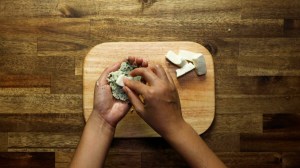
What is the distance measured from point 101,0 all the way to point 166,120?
1.43 ft

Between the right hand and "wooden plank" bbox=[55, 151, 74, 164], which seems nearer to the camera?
the right hand

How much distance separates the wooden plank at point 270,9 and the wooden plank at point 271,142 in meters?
0.36

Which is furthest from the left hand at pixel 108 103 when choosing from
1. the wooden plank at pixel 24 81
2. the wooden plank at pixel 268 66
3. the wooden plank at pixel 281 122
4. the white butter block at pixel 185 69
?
the wooden plank at pixel 281 122

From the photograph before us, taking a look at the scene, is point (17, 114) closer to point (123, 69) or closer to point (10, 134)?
point (10, 134)

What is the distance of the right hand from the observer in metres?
0.91

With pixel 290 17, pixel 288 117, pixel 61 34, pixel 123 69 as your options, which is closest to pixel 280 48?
pixel 290 17

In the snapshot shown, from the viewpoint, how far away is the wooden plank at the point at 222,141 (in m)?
1.12

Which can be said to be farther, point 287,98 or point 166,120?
point 287,98

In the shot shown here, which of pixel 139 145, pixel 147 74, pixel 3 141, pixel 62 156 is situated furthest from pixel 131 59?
pixel 3 141

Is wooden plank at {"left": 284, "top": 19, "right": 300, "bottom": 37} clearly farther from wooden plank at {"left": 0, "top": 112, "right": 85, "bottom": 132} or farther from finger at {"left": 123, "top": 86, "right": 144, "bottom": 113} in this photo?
wooden plank at {"left": 0, "top": 112, "right": 85, "bottom": 132}

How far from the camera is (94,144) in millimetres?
936

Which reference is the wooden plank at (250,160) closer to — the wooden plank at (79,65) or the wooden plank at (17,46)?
the wooden plank at (79,65)

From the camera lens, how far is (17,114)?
1.11 metres

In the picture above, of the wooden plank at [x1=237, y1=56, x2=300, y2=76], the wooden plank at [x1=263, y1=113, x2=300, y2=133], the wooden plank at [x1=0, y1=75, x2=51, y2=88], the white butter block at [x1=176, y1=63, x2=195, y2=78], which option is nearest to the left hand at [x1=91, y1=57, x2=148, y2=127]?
the white butter block at [x1=176, y1=63, x2=195, y2=78]
